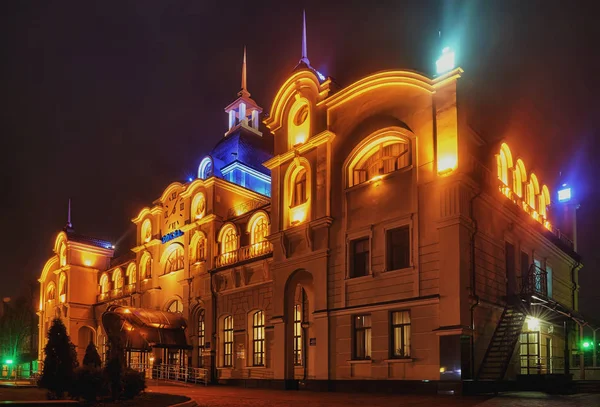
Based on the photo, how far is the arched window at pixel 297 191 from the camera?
1225 inches

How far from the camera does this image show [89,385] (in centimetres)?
1748

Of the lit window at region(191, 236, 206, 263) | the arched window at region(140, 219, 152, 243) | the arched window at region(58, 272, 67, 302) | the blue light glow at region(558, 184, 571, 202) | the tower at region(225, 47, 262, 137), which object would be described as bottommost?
the arched window at region(58, 272, 67, 302)

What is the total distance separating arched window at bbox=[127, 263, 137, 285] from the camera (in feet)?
164

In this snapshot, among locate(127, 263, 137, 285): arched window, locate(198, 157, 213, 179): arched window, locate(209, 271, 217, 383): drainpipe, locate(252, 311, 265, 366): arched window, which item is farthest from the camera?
locate(127, 263, 137, 285): arched window

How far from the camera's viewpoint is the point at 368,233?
90.0 ft

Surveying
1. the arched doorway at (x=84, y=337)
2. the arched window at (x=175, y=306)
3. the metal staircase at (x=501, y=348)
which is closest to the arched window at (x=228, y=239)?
the arched window at (x=175, y=306)

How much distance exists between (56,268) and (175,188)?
837 inches

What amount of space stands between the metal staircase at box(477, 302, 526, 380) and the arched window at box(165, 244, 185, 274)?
24.3m

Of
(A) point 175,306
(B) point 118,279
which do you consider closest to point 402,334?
(A) point 175,306

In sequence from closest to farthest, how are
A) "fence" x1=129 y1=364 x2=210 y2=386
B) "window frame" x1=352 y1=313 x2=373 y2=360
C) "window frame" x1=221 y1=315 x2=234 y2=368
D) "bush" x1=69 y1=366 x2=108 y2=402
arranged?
"bush" x1=69 y1=366 x2=108 y2=402, "window frame" x1=352 y1=313 x2=373 y2=360, "fence" x1=129 y1=364 x2=210 y2=386, "window frame" x1=221 y1=315 x2=234 y2=368

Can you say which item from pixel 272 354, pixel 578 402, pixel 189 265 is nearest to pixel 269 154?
pixel 189 265

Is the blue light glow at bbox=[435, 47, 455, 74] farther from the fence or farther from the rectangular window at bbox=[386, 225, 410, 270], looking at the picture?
the fence

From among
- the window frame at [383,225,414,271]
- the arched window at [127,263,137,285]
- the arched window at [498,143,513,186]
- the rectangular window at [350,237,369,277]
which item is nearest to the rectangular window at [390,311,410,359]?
the window frame at [383,225,414,271]

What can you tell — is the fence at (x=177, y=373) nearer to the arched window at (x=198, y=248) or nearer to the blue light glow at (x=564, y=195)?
the arched window at (x=198, y=248)
